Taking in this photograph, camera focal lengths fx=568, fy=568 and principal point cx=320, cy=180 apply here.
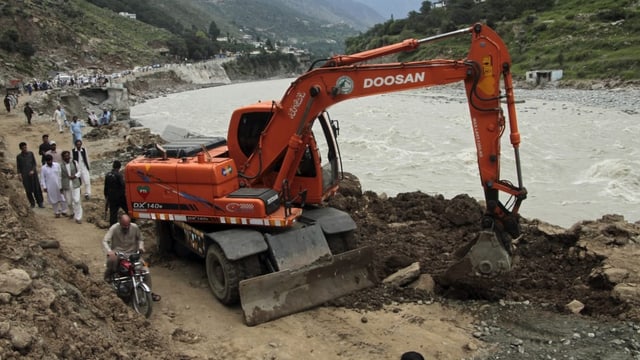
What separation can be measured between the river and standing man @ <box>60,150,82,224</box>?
896 cm

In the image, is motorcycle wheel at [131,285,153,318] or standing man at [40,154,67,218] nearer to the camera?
motorcycle wheel at [131,285,153,318]

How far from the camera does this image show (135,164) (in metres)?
8.89

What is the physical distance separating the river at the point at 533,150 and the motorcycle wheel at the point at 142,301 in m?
5.71

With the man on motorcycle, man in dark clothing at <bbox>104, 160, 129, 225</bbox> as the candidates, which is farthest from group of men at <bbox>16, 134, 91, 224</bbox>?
the man on motorcycle

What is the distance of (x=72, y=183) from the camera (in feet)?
38.9

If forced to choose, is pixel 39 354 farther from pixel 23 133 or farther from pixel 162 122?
pixel 162 122

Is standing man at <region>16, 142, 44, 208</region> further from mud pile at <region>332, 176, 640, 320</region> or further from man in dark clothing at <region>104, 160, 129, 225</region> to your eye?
mud pile at <region>332, 176, 640, 320</region>

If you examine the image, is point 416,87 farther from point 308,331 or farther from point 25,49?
point 25,49

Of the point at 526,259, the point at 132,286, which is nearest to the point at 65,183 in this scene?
the point at 132,286

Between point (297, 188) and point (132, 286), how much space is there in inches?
115

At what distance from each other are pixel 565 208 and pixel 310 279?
33.4 ft

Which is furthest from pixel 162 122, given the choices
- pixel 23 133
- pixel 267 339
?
pixel 267 339

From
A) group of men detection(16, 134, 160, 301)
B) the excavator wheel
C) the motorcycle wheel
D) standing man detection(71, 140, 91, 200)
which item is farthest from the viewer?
standing man detection(71, 140, 91, 200)

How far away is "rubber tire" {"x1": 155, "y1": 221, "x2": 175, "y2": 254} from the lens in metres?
9.74
